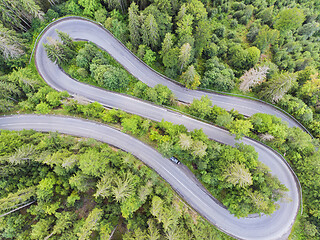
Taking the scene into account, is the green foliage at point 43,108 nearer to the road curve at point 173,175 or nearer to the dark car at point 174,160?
the road curve at point 173,175

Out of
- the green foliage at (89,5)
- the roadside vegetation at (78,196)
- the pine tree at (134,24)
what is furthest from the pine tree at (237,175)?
the green foliage at (89,5)

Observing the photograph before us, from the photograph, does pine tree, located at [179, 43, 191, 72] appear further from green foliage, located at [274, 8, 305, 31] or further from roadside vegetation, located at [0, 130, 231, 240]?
green foliage, located at [274, 8, 305, 31]

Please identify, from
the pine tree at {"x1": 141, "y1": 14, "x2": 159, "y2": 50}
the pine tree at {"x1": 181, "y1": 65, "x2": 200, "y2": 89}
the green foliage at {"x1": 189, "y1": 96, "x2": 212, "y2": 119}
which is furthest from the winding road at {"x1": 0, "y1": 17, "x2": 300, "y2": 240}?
the pine tree at {"x1": 141, "y1": 14, "x2": 159, "y2": 50}

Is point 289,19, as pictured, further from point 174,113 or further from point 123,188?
point 123,188

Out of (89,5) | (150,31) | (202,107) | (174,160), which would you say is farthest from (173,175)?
(89,5)

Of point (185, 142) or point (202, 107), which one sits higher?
point (202, 107)

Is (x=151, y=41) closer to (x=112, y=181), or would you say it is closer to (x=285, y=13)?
(x=112, y=181)
